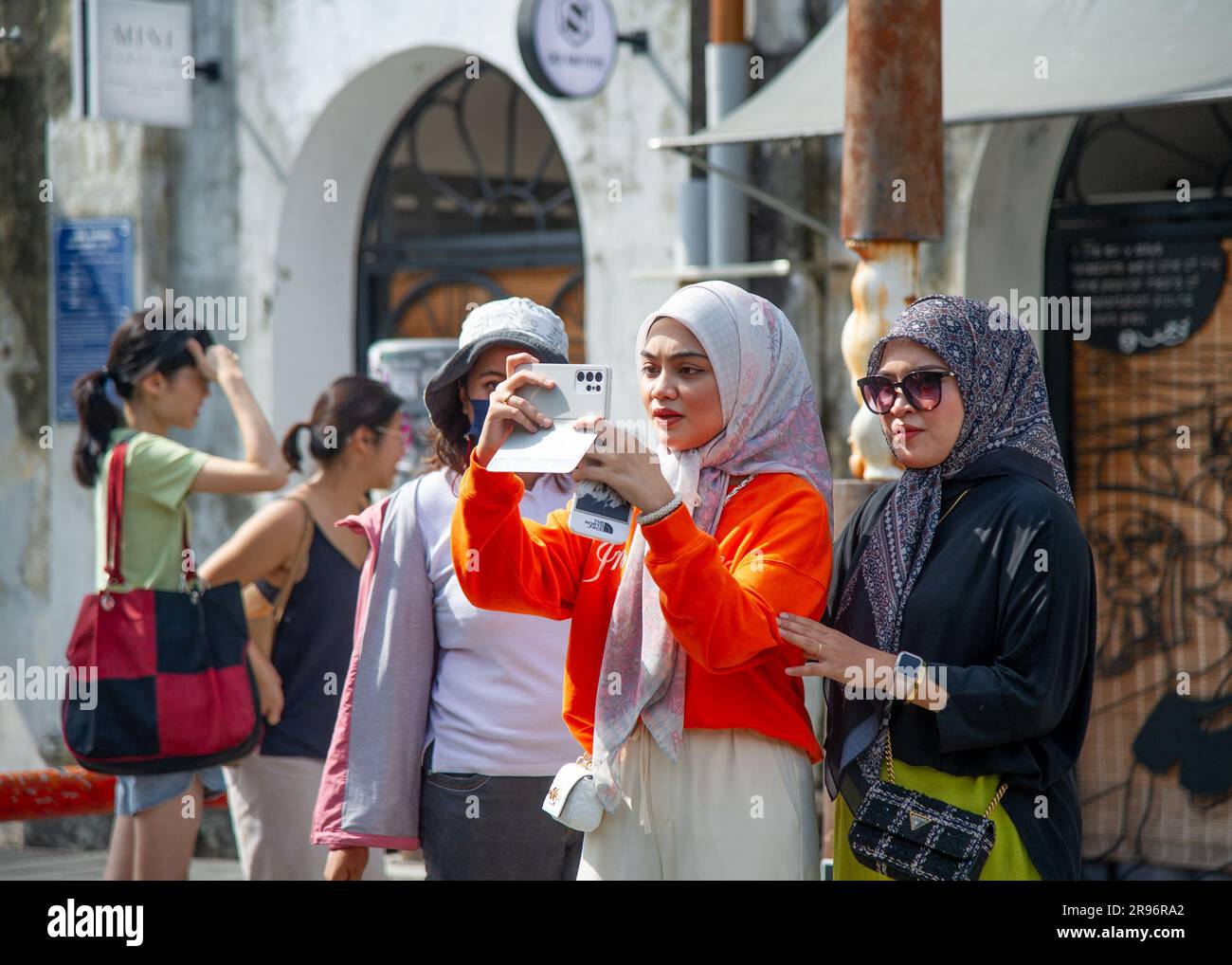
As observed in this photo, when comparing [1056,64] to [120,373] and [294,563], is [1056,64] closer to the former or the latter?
[294,563]

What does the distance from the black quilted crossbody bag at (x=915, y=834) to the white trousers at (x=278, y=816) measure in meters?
2.20

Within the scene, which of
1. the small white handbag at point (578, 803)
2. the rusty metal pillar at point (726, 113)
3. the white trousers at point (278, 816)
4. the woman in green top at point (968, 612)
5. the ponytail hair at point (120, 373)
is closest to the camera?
the woman in green top at point (968, 612)

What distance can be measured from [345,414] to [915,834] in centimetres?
272

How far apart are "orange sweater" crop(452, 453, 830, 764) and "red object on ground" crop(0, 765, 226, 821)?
9.33 feet

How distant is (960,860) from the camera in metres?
2.89

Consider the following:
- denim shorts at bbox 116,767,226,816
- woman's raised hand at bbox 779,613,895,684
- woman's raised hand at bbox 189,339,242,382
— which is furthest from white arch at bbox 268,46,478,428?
woman's raised hand at bbox 779,613,895,684

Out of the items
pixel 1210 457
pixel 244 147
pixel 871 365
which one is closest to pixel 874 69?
pixel 871 365

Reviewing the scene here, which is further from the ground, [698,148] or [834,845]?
[698,148]

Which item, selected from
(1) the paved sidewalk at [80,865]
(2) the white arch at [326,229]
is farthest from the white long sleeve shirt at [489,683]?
(2) the white arch at [326,229]

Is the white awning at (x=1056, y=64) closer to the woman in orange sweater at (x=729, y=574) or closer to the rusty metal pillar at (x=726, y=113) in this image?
the rusty metal pillar at (x=726, y=113)

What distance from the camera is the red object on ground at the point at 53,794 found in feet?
18.9

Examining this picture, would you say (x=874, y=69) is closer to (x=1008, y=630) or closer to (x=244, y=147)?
(x=1008, y=630)

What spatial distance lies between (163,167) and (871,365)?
6.38m

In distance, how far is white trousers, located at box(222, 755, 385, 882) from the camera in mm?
4871
